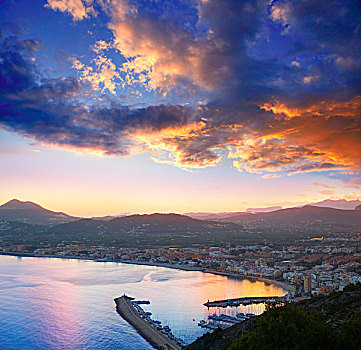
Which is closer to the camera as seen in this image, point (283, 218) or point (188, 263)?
point (188, 263)

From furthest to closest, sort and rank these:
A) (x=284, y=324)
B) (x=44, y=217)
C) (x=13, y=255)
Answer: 1. (x=44, y=217)
2. (x=13, y=255)
3. (x=284, y=324)

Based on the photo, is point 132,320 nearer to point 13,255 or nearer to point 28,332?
point 28,332

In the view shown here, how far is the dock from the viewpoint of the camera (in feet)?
71.1

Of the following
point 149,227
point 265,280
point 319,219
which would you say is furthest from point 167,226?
point 265,280

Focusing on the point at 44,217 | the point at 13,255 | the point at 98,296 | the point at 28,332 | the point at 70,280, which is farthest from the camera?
the point at 44,217

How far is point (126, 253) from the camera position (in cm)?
7575

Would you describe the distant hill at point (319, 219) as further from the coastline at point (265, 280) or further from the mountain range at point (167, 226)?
the coastline at point (265, 280)

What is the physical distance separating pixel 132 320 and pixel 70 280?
833 inches

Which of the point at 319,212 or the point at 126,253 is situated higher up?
the point at 319,212

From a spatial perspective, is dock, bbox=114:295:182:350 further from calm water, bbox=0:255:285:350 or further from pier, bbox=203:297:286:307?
pier, bbox=203:297:286:307

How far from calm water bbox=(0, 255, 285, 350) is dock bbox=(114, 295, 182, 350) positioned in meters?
0.51

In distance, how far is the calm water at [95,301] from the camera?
23.2 metres

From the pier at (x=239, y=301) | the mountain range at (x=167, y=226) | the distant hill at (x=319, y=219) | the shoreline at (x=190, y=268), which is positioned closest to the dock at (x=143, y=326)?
the pier at (x=239, y=301)

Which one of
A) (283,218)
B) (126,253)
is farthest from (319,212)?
(126,253)
